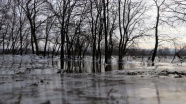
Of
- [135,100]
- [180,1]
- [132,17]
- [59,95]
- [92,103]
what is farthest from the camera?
[132,17]

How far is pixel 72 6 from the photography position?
41.4 metres

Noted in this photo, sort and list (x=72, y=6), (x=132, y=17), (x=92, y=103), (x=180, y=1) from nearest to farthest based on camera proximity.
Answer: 1. (x=92, y=103)
2. (x=180, y=1)
3. (x=72, y=6)
4. (x=132, y=17)

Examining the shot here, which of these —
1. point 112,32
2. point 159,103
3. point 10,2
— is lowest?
point 159,103

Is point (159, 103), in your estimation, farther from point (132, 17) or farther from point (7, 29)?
point (7, 29)

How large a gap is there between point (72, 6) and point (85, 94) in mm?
34489

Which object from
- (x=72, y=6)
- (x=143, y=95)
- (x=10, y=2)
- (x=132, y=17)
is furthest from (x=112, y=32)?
(x=143, y=95)

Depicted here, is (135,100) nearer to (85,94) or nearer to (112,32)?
(85,94)

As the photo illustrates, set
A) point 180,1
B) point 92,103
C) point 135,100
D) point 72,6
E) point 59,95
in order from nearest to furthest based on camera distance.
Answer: point 92,103
point 135,100
point 59,95
point 180,1
point 72,6

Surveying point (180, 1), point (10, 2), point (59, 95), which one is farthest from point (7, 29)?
point (59, 95)

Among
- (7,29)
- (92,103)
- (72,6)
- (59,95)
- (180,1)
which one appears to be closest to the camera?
(92,103)

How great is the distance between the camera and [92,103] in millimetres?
6746

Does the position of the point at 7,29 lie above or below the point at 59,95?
above

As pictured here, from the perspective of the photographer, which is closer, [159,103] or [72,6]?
[159,103]

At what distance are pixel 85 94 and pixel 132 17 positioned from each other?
40478 millimetres
